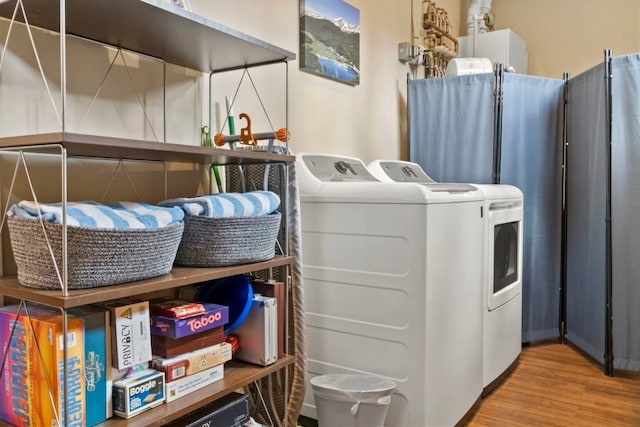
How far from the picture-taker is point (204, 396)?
1.42m

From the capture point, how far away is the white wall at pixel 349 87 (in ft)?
7.48

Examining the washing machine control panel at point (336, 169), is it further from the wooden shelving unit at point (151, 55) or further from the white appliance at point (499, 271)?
the wooden shelving unit at point (151, 55)

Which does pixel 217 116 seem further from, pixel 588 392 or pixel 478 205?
pixel 588 392

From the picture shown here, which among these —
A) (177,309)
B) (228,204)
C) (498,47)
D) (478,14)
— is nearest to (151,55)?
(228,204)

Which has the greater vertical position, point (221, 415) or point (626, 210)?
point (626, 210)

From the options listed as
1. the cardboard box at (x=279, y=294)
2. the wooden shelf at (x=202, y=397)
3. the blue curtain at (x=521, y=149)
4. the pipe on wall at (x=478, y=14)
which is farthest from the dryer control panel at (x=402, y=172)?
the pipe on wall at (x=478, y=14)

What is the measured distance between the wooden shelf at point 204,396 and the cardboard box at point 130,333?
0.13 metres

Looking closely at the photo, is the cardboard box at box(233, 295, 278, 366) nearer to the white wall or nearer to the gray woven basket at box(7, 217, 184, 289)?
the gray woven basket at box(7, 217, 184, 289)

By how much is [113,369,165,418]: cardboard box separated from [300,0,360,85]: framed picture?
1.70m

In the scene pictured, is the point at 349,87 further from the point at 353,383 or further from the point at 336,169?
the point at 353,383

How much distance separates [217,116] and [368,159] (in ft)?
4.27

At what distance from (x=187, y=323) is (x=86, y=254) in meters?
0.39

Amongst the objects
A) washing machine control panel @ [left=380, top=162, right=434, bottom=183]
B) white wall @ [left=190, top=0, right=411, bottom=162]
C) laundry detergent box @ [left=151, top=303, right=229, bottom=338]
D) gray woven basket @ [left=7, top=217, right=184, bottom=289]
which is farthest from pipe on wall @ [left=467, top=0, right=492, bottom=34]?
gray woven basket @ [left=7, top=217, right=184, bottom=289]

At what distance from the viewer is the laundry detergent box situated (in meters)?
1.41
